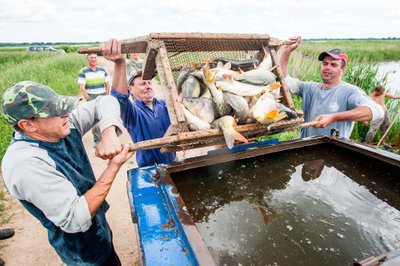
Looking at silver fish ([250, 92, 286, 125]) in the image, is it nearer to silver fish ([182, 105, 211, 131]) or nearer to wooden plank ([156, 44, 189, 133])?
silver fish ([182, 105, 211, 131])

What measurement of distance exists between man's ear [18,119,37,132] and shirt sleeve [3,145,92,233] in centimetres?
13

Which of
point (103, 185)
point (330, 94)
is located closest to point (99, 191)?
point (103, 185)

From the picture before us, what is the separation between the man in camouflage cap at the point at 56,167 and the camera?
5.09ft

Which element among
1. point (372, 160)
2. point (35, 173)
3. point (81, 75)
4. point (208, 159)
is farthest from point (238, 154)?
point (81, 75)

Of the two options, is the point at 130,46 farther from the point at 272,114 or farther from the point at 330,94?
the point at 330,94

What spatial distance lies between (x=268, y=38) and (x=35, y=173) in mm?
2414

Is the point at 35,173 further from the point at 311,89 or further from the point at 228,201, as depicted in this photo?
the point at 311,89

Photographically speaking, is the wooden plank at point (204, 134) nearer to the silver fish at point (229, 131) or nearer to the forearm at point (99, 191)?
the silver fish at point (229, 131)

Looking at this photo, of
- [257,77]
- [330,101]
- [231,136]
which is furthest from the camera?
[330,101]

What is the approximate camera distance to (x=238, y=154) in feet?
7.88

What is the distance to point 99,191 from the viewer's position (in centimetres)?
171

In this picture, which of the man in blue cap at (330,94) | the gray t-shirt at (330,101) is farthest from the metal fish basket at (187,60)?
the gray t-shirt at (330,101)

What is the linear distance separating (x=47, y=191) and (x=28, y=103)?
0.60m

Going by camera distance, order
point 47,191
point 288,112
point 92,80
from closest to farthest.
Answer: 1. point 47,191
2. point 288,112
3. point 92,80
